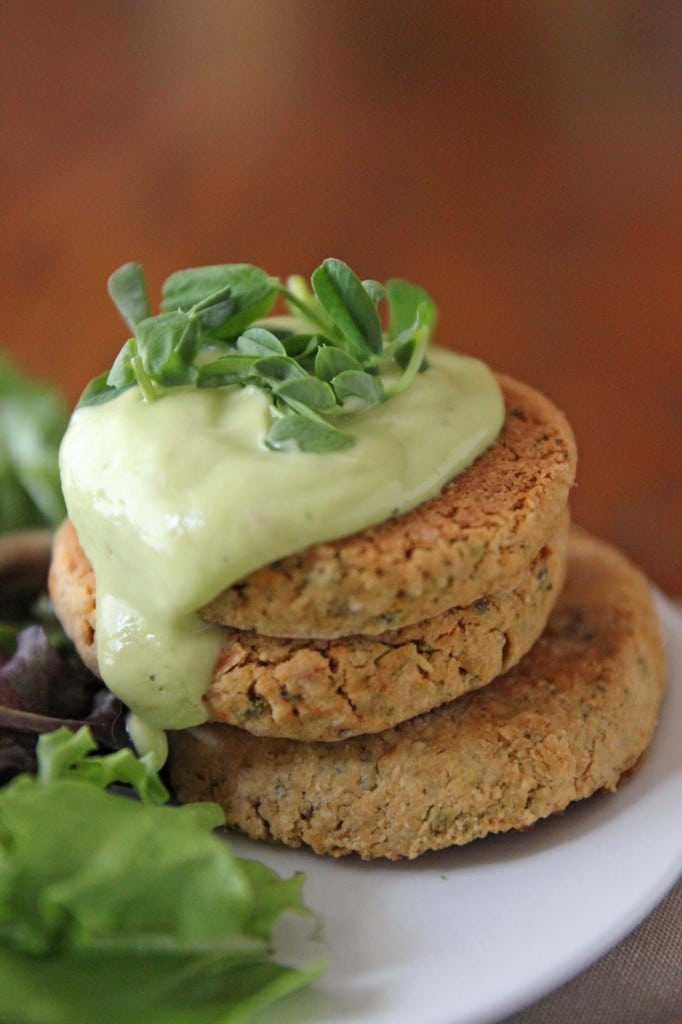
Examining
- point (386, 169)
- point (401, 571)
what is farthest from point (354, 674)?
point (386, 169)

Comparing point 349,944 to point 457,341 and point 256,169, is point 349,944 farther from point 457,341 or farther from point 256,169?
point 256,169

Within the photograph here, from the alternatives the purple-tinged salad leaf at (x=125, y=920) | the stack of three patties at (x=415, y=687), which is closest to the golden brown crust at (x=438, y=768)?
the stack of three patties at (x=415, y=687)

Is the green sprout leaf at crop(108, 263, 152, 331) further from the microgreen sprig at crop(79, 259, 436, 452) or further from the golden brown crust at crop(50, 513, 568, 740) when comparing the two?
the golden brown crust at crop(50, 513, 568, 740)

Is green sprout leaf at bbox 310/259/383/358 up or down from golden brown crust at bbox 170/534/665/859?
up

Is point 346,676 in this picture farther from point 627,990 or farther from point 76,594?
point 627,990

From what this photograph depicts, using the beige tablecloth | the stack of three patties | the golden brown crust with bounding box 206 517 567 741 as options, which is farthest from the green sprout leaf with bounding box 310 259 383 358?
the beige tablecloth

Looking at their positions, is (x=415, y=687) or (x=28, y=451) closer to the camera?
(x=415, y=687)

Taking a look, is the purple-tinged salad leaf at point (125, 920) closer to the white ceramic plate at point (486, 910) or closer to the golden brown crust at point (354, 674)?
the white ceramic plate at point (486, 910)
